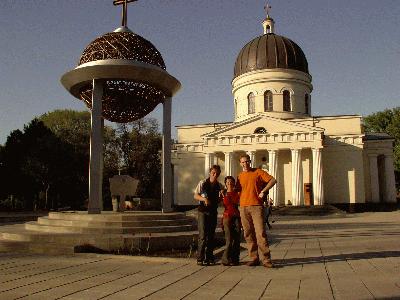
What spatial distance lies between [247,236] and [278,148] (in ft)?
117

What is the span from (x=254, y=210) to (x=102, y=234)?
470cm

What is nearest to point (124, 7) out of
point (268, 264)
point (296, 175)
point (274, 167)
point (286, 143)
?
point (268, 264)

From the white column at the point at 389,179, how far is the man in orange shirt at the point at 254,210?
1699 inches

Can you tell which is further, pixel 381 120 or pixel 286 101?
pixel 381 120

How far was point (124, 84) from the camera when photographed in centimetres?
1407

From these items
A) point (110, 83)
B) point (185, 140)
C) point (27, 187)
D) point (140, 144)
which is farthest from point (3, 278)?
point (140, 144)

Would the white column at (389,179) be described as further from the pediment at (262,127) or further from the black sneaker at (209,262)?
the black sneaker at (209,262)

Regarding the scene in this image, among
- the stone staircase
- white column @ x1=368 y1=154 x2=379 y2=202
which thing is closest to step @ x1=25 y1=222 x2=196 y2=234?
the stone staircase

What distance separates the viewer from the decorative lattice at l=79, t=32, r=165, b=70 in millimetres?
13070

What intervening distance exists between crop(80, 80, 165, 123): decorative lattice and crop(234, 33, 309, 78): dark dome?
34472mm

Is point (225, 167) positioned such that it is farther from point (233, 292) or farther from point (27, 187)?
point (233, 292)

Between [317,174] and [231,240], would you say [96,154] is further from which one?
[317,174]

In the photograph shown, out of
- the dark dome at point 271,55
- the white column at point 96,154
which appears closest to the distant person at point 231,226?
the white column at point 96,154

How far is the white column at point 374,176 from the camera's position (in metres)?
45.3
